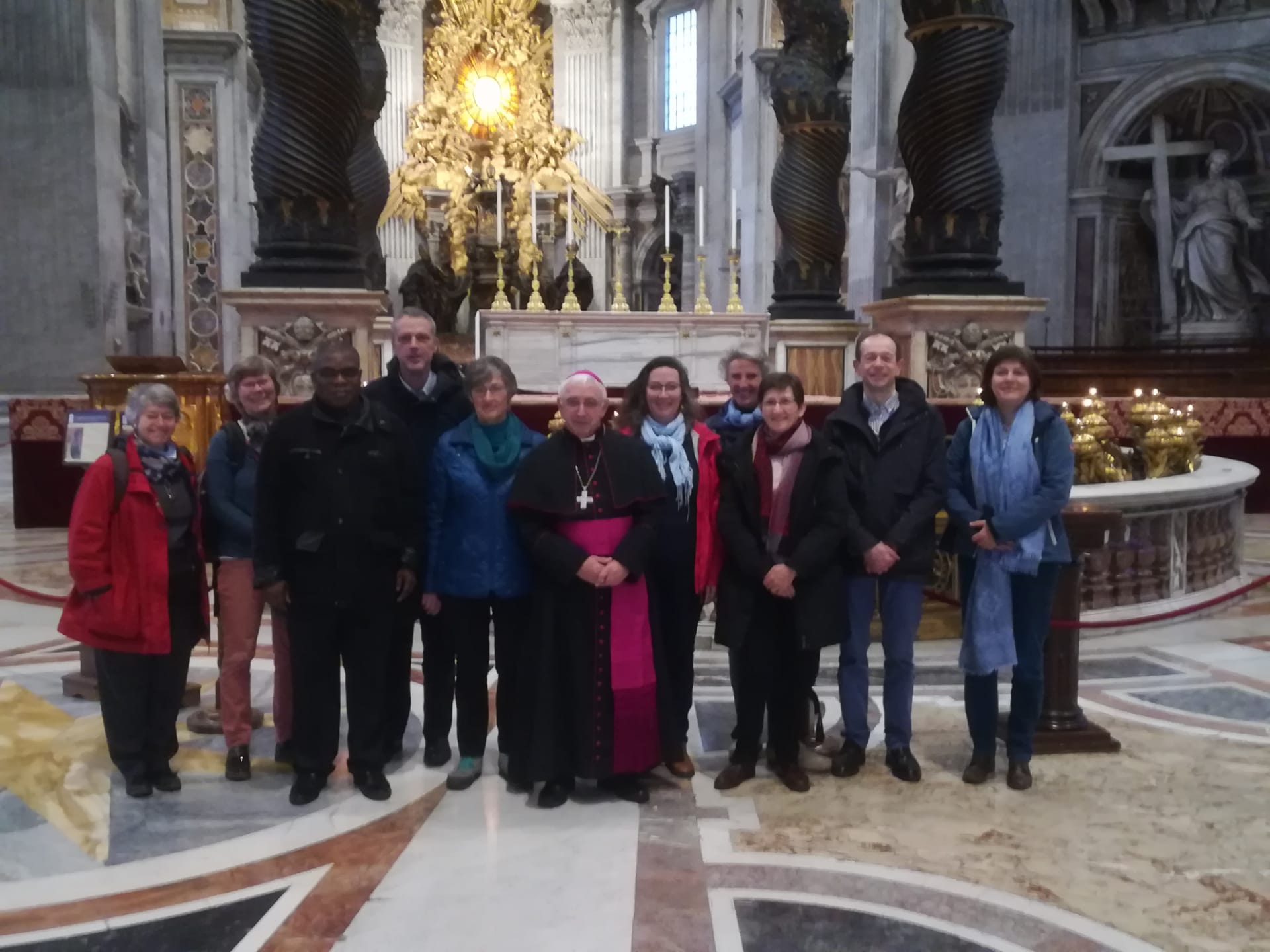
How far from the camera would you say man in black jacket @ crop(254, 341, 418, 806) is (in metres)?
3.55

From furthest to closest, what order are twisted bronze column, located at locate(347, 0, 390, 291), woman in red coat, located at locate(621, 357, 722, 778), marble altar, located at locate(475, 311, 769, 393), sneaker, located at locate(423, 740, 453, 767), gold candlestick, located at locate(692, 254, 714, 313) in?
gold candlestick, located at locate(692, 254, 714, 313), twisted bronze column, located at locate(347, 0, 390, 291), marble altar, located at locate(475, 311, 769, 393), sneaker, located at locate(423, 740, 453, 767), woman in red coat, located at locate(621, 357, 722, 778)

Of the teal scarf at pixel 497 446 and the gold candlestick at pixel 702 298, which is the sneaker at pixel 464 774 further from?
the gold candlestick at pixel 702 298

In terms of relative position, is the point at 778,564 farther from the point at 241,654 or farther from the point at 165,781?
the point at 165,781

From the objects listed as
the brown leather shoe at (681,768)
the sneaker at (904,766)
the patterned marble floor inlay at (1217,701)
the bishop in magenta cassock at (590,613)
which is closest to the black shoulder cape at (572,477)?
the bishop in magenta cassock at (590,613)

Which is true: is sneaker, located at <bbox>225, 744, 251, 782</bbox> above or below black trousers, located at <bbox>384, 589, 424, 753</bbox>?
below

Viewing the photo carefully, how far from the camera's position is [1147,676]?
522cm

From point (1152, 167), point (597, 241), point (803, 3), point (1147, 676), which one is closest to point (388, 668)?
point (1147, 676)

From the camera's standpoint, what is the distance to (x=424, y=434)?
Result: 3.98 metres

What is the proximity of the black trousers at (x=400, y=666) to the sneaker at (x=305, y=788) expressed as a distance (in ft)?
0.94

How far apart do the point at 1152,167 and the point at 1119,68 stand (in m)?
1.61

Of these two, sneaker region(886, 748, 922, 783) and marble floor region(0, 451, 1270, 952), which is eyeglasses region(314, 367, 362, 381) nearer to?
marble floor region(0, 451, 1270, 952)

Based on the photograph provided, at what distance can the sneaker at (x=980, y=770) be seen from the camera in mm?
3873

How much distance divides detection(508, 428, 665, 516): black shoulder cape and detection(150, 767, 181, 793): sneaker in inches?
62.8

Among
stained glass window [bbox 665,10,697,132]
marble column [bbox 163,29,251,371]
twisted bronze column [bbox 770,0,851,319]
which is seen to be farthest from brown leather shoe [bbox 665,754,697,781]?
stained glass window [bbox 665,10,697,132]
